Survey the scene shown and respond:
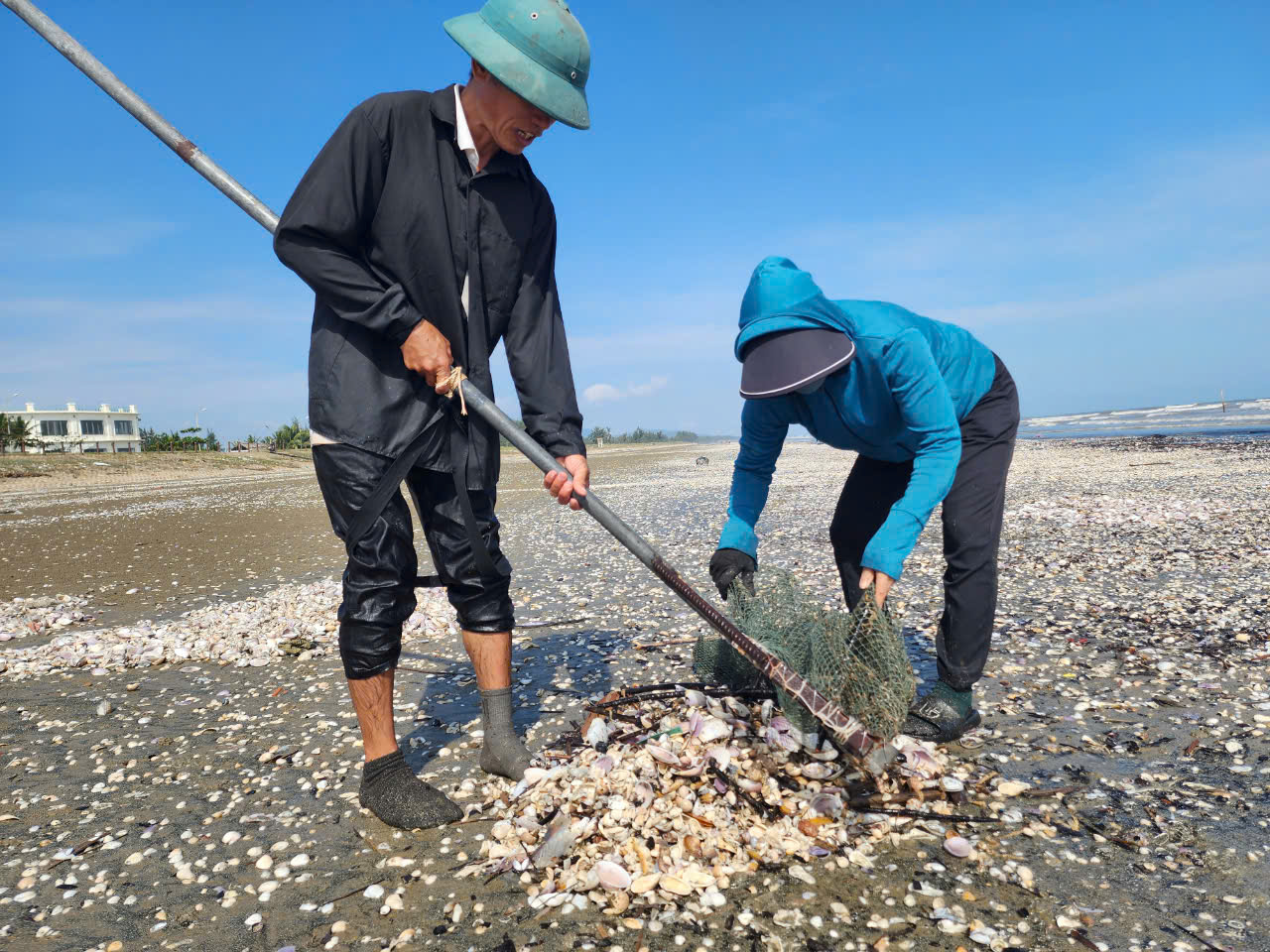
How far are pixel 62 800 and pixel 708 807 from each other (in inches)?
122

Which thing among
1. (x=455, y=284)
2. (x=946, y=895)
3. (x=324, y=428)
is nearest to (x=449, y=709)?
(x=324, y=428)

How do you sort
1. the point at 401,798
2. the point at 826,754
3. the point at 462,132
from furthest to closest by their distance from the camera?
1. the point at 826,754
2. the point at 401,798
3. the point at 462,132

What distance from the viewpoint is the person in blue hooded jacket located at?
3207mm

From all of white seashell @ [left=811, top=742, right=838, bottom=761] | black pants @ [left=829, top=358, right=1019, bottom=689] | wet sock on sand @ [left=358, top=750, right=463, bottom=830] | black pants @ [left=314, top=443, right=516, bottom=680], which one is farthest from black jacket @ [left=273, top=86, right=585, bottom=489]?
black pants @ [left=829, top=358, right=1019, bottom=689]

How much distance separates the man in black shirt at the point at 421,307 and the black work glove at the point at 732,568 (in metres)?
1.02

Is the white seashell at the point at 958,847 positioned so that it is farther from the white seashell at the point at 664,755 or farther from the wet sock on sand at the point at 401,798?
the wet sock on sand at the point at 401,798

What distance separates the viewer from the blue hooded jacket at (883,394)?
3.27m

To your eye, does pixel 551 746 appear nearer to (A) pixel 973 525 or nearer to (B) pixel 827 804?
(B) pixel 827 804

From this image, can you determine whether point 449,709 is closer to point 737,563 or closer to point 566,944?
point 737,563

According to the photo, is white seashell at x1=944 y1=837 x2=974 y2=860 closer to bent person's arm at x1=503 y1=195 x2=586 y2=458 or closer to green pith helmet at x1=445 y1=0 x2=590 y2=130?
bent person's arm at x1=503 y1=195 x2=586 y2=458

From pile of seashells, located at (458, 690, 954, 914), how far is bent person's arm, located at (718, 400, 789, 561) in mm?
875

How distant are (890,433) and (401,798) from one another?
9.30 feet

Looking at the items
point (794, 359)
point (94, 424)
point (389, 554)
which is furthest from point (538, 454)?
point (94, 424)

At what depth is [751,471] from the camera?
408 cm
